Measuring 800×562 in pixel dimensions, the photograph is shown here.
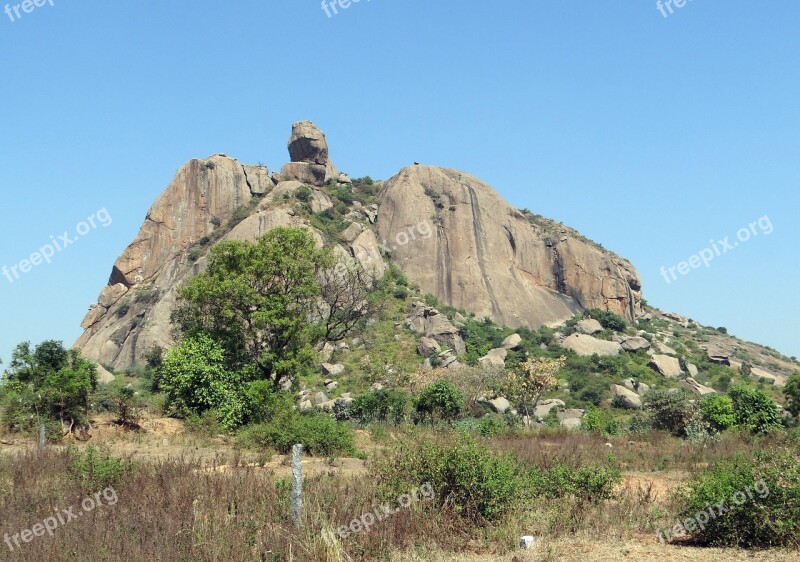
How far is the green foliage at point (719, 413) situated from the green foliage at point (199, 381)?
18562 millimetres

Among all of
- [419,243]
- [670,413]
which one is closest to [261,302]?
[670,413]

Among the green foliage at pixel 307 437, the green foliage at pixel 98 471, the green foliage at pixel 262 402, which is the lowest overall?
the green foliage at pixel 98 471

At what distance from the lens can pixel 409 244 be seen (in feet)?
228

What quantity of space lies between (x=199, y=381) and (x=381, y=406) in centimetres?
954

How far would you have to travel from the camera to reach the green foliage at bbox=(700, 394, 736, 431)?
90.7 ft

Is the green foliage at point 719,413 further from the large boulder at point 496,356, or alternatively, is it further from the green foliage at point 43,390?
the green foliage at point 43,390

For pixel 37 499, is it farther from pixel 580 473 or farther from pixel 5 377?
pixel 5 377

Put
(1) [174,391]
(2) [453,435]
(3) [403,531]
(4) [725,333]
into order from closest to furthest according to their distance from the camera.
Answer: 1. (3) [403,531]
2. (2) [453,435]
3. (1) [174,391]
4. (4) [725,333]

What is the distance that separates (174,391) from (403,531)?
1855 centimetres

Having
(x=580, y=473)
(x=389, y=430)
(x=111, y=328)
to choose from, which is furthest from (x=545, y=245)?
(x=580, y=473)

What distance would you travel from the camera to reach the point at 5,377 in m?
23.4

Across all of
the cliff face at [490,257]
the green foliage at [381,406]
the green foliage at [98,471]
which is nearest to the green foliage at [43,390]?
the green foliage at [98,471]

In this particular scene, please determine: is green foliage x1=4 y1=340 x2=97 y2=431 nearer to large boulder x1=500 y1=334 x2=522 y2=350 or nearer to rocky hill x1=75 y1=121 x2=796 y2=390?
large boulder x1=500 y1=334 x2=522 y2=350

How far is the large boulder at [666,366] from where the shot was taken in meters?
53.4
